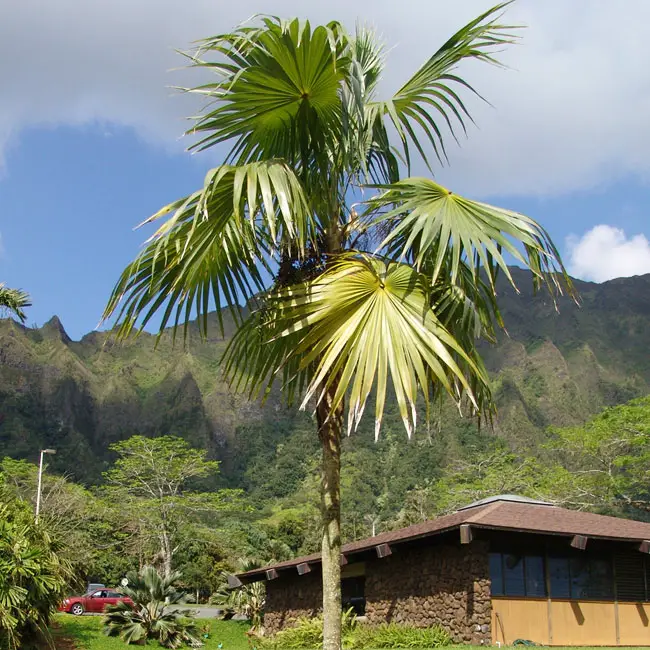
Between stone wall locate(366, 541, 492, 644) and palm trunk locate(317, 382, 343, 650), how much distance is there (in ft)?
38.6

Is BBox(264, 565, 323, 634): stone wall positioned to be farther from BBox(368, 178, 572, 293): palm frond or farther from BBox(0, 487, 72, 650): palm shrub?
BBox(368, 178, 572, 293): palm frond

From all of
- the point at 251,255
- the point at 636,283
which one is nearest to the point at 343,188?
the point at 251,255

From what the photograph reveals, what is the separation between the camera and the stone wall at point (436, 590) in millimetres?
17531

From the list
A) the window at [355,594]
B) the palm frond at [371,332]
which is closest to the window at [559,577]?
the window at [355,594]

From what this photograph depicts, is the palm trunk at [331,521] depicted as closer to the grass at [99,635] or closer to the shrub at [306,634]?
the shrub at [306,634]

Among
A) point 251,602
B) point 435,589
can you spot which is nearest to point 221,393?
point 251,602

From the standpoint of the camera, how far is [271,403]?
139125 mm

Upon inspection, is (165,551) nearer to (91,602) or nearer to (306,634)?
(91,602)

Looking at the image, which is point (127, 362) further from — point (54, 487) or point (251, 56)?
point (251, 56)

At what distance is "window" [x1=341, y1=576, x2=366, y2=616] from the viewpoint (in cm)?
2285

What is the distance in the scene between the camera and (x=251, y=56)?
6730mm

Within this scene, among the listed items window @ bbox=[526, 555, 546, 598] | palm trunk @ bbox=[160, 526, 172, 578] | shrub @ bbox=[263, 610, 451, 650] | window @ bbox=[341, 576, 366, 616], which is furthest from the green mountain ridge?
window @ bbox=[526, 555, 546, 598]

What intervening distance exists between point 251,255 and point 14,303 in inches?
613

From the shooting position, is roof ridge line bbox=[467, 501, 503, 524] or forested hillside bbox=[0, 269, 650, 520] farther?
forested hillside bbox=[0, 269, 650, 520]
